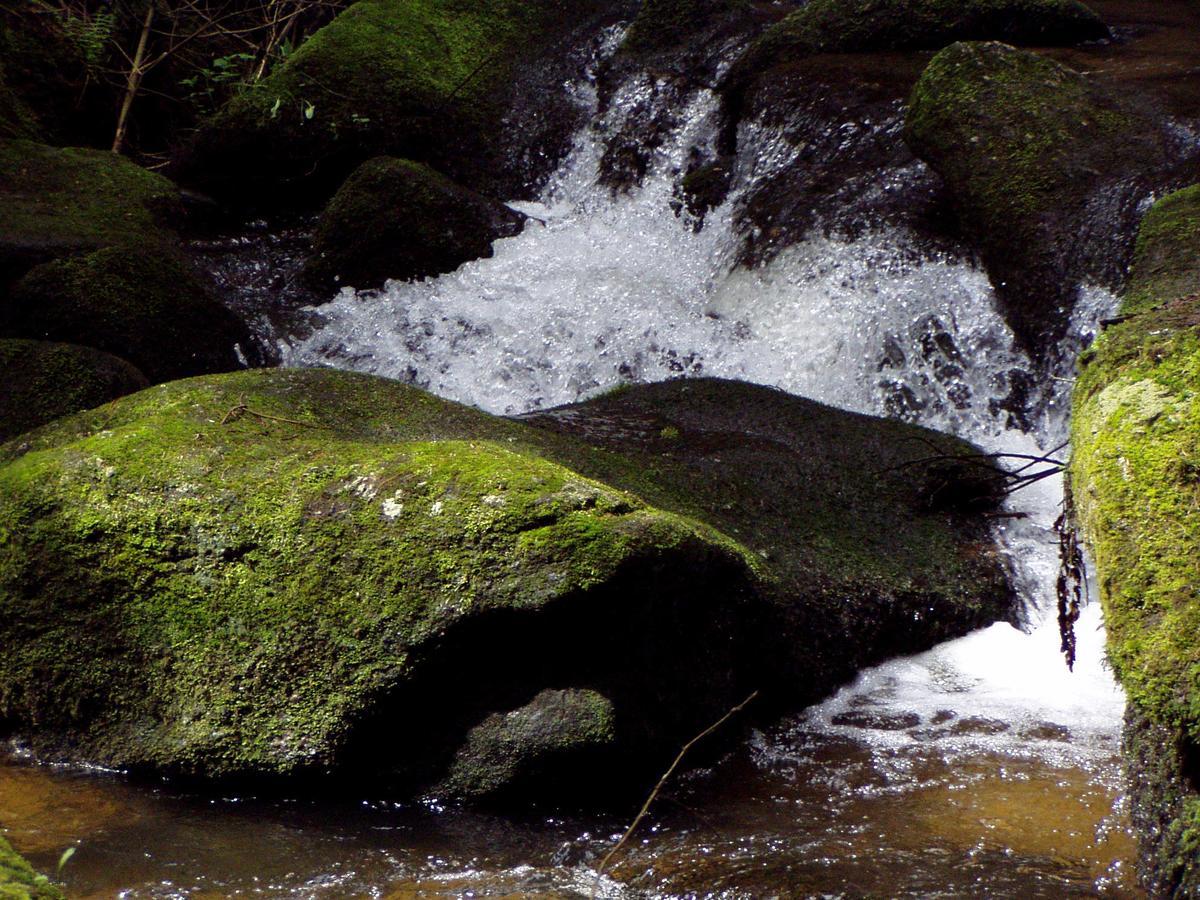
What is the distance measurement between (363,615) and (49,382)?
9.65 ft

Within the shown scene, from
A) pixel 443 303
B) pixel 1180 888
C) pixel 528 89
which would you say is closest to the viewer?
pixel 1180 888

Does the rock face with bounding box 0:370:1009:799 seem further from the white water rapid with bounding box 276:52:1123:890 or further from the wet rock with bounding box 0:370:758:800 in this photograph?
the white water rapid with bounding box 276:52:1123:890

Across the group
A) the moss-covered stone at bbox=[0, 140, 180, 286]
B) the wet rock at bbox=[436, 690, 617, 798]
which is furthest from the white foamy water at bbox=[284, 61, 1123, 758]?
the wet rock at bbox=[436, 690, 617, 798]

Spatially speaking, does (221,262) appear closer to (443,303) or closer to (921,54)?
(443,303)

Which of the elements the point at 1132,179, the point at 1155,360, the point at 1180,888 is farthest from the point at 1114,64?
the point at 1180,888

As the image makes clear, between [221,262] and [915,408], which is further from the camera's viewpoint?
[221,262]

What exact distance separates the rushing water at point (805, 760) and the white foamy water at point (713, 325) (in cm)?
2

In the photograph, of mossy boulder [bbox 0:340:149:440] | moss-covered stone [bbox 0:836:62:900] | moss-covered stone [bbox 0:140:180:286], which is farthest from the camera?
moss-covered stone [bbox 0:140:180:286]

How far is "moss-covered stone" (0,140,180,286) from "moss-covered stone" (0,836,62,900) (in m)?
5.64

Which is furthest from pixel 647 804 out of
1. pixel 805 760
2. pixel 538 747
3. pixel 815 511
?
pixel 815 511

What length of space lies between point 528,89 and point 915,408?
506 cm

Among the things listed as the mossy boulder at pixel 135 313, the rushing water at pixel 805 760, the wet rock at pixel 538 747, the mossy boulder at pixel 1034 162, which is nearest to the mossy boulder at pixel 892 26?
the mossy boulder at pixel 1034 162

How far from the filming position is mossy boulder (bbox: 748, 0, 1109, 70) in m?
8.51

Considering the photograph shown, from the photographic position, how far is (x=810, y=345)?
258 inches
